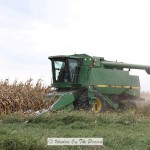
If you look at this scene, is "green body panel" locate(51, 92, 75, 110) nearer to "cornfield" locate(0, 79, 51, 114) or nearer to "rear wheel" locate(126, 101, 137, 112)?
"cornfield" locate(0, 79, 51, 114)

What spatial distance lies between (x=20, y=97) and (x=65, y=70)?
2417mm

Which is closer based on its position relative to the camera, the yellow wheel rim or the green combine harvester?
the green combine harvester

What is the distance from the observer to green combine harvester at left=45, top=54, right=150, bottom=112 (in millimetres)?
19281

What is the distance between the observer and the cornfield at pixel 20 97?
1967 centimetres

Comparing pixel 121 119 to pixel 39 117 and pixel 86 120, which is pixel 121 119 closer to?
pixel 86 120

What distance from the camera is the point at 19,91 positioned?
20.9m

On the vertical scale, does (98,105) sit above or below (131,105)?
above

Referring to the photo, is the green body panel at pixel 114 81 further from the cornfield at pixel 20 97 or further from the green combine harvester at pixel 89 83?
the cornfield at pixel 20 97

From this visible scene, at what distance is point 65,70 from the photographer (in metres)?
20.1

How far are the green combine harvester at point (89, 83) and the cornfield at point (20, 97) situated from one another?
979 millimetres

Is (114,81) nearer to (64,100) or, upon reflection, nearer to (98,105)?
(98,105)

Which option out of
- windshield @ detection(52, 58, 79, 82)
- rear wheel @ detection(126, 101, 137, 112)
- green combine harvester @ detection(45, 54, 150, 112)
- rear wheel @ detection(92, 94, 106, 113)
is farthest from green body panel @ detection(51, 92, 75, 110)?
rear wheel @ detection(126, 101, 137, 112)

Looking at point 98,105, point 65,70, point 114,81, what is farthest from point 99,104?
point 65,70

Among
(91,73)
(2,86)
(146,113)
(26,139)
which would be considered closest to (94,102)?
(91,73)
